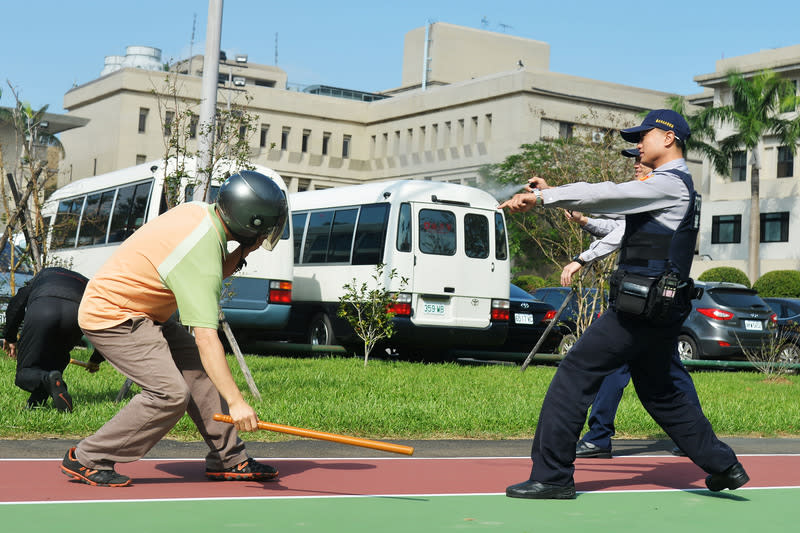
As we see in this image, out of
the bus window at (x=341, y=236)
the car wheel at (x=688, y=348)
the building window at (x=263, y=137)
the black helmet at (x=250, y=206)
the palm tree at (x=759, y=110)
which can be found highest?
Answer: the building window at (x=263, y=137)

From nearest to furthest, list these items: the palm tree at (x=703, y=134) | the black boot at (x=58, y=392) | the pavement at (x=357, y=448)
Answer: the pavement at (x=357, y=448) < the black boot at (x=58, y=392) < the palm tree at (x=703, y=134)

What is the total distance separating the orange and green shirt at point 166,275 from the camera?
548 cm

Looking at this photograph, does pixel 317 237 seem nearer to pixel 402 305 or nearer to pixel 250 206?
pixel 402 305

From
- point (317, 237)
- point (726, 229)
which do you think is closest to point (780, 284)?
point (726, 229)

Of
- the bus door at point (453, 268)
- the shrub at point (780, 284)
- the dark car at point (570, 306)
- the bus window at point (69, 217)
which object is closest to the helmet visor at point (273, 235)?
the dark car at point (570, 306)

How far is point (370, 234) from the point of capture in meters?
19.1

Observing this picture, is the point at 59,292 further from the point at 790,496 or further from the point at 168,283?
the point at 790,496

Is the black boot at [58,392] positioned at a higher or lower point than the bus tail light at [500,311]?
lower

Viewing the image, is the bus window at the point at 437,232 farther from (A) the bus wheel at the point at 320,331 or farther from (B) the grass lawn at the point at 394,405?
(B) the grass lawn at the point at 394,405

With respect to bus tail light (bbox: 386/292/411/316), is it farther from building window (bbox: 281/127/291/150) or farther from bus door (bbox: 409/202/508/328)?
building window (bbox: 281/127/291/150)

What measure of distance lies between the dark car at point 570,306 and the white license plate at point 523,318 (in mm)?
523

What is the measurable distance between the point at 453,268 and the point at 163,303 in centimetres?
1315

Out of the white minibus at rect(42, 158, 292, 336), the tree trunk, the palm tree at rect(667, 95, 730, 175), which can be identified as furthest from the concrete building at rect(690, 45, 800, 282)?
the white minibus at rect(42, 158, 292, 336)

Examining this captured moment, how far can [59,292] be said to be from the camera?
358 inches
